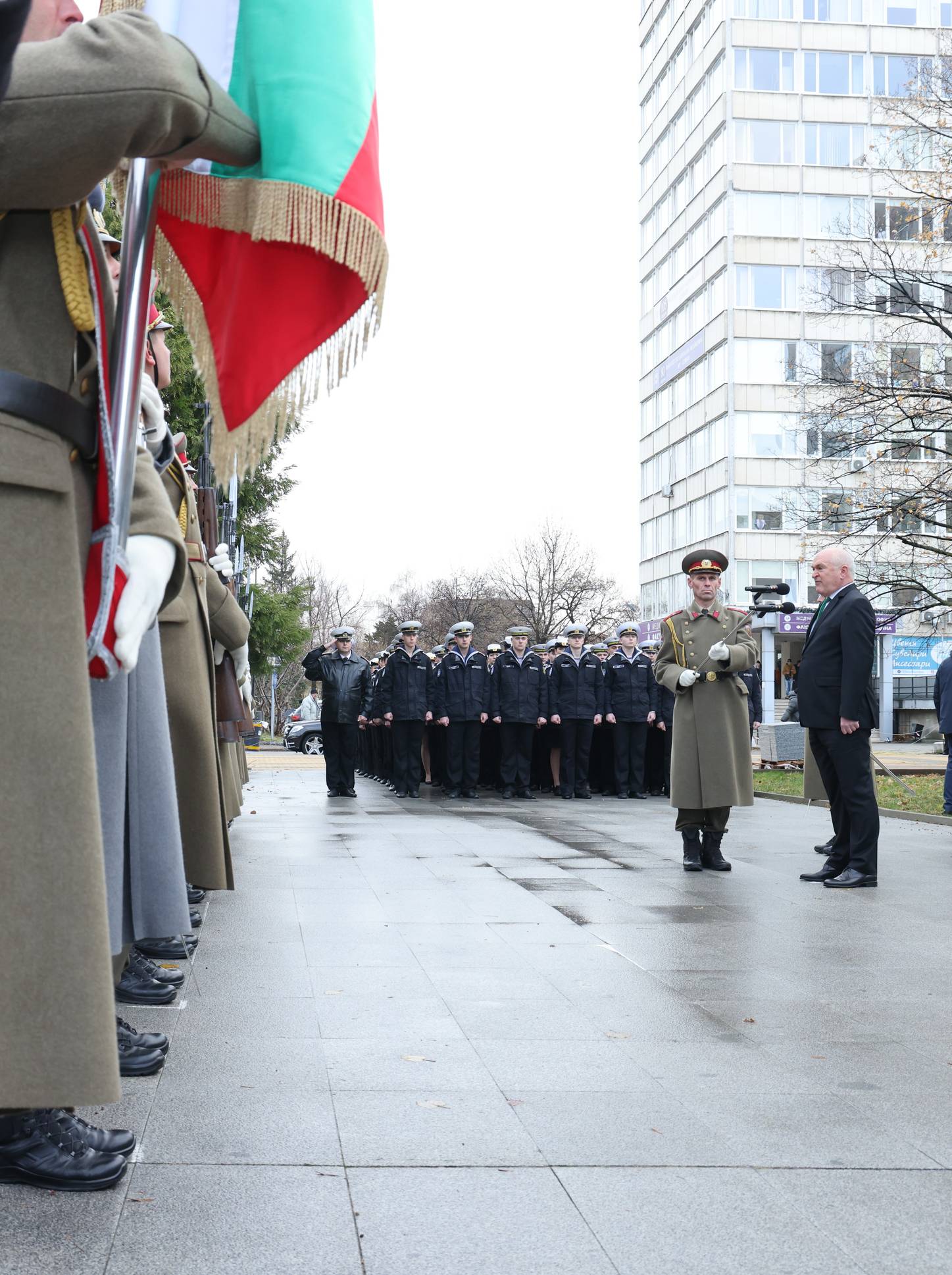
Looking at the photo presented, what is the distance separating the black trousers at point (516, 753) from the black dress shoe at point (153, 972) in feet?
44.5

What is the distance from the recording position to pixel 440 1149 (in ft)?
10.5

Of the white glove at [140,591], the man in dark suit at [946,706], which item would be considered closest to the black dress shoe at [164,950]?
the white glove at [140,591]

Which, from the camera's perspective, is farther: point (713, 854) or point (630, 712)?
point (630, 712)

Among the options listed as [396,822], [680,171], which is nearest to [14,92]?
[396,822]

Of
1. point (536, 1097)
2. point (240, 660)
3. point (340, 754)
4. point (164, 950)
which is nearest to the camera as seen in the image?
point (536, 1097)

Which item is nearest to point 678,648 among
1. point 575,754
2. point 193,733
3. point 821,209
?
point 193,733

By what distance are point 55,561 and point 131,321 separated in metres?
0.55

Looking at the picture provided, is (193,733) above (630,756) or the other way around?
above

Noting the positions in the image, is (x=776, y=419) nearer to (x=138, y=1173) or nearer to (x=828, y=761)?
(x=828, y=761)

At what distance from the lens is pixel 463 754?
727 inches

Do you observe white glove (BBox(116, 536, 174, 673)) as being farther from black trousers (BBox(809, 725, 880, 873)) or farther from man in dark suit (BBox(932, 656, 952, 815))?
man in dark suit (BBox(932, 656, 952, 815))

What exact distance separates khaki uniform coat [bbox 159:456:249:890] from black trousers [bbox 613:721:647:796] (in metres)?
13.9

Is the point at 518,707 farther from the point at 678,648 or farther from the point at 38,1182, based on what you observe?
the point at 38,1182

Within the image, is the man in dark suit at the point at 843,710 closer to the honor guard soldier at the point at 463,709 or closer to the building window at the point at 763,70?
the honor guard soldier at the point at 463,709
